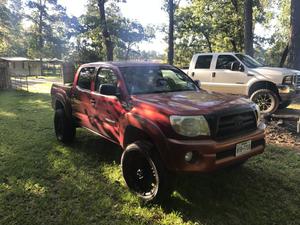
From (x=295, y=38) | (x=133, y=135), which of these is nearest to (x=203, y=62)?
(x=295, y=38)

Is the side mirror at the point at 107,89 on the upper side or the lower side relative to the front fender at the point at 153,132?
upper

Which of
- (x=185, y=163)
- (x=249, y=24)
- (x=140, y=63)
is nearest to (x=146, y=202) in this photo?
(x=185, y=163)

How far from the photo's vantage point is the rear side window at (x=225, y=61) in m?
10.2

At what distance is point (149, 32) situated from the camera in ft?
181

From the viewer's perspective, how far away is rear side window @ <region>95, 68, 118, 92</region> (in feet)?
15.7

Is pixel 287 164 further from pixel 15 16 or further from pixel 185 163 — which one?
pixel 15 16

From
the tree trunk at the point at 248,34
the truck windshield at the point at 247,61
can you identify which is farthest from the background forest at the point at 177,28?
the truck windshield at the point at 247,61

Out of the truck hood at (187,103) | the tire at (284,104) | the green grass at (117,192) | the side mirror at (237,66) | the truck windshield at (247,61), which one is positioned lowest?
the green grass at (117,192)

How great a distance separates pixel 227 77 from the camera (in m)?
10.1

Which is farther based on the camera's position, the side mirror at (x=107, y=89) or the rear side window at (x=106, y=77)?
the rear side window at (x=106, y=77)

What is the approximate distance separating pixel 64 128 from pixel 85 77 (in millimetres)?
1281

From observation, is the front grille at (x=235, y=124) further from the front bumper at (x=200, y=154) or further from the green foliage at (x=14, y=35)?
the green foliage at (x=14, y=35)

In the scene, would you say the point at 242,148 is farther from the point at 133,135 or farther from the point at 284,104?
the point at 284,104

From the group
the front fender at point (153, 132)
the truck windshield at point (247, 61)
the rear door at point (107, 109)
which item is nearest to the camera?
the front fender at point (153, 132)
